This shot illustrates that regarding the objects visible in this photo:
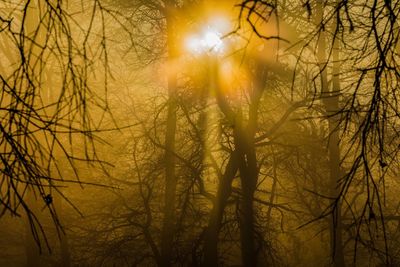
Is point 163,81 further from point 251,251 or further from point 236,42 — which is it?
point 251,251

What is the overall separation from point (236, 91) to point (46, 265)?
8.64 metres

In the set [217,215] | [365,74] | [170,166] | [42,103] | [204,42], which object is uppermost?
[204,42]

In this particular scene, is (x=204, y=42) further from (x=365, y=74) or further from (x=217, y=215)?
(x=365, y=74)

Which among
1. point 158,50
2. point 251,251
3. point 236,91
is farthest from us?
point 158,50

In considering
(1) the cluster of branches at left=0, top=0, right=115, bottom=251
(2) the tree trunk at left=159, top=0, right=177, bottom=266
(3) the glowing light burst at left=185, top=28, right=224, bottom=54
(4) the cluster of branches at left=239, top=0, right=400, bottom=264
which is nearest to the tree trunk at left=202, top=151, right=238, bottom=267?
(2) the tree trunk at left=159, top=0, right=177, bottom=266

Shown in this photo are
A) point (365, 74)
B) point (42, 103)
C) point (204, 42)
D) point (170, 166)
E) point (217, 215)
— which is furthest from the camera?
point (170, 166)

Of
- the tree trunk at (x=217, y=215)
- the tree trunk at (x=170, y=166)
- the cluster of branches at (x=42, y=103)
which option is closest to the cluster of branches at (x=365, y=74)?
the cluster of branches at (x=42, y=103)

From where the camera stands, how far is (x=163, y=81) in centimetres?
1270

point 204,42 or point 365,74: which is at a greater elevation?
point 204,42

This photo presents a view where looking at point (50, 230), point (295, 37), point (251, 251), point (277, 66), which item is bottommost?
point (251, 251)

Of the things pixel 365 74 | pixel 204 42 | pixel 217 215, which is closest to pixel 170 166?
pixel 217 215

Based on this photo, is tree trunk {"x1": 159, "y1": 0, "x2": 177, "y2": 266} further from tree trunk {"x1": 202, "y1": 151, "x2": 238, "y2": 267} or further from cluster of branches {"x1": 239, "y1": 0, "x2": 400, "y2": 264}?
cluster of branches {"x1": 239, "y1": 0, "x2": 400, "y2": 264}

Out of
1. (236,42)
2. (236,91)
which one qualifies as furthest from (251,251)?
(236,42)

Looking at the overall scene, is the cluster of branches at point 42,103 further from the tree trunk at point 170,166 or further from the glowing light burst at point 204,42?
the tree trunk at point 170,166
